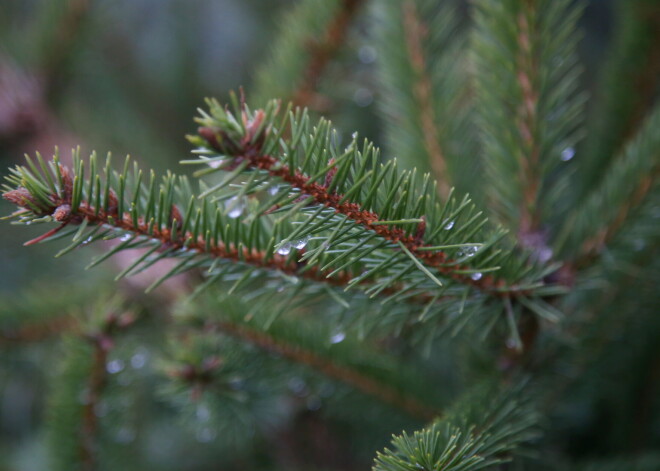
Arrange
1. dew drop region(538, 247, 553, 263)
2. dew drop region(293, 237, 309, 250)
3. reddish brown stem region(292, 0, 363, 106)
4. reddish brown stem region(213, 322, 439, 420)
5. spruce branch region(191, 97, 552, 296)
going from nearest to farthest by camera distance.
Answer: spruce branch region(191, 97, 552, 296), dew drop region(293, 237, 309, 250), dew drop region(538, 247, 553, 263), reddish brown stem region(213, 322, 439, 420), reddish brown stem region(292, 0, 363, 106)

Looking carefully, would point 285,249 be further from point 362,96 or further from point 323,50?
point 362,96

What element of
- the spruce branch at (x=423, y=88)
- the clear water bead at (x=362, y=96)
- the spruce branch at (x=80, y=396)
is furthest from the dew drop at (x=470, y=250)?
the clear water bead at (x=362, y=96)

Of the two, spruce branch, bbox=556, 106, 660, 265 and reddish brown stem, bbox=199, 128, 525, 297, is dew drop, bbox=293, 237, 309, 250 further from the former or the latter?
spruce branch, bbox=556, 106, 660, 265

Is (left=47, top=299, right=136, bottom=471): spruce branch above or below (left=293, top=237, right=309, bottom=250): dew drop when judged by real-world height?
below

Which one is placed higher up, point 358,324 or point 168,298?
point 358,324

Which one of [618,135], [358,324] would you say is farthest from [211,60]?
[358,324]

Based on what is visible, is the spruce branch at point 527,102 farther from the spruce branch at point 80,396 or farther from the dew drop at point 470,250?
the spruce branch at point 80,396

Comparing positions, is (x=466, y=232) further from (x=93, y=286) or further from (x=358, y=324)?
(x=93, y=286)

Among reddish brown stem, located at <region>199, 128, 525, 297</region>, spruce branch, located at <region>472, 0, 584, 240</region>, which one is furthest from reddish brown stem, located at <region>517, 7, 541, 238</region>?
reddish brown stem, located at <region>199, 128, 525, 297</region>
